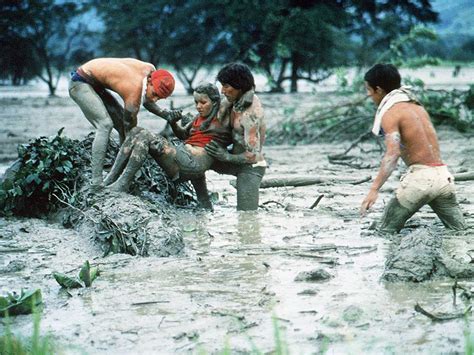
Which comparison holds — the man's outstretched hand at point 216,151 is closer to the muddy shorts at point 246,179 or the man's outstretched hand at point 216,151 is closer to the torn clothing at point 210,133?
the torn clothing at point 210,133

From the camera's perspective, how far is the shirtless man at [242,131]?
23.9ft

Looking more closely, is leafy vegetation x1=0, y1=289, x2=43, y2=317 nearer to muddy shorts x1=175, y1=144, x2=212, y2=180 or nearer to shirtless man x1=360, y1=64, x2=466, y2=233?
shirtless man x1=360, y1=64, x2=466, y2=233

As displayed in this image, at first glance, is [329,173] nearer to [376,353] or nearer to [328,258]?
[328,258]

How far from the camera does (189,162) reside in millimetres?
7461

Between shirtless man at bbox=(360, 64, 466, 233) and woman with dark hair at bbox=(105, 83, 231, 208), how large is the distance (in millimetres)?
1581

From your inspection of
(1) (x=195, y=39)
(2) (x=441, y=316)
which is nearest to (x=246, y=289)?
(2) (x=441, y=316)

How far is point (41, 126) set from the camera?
18.4 m

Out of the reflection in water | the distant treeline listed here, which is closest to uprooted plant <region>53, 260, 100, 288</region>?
the reflection in water

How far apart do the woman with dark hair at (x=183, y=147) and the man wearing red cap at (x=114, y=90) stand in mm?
175

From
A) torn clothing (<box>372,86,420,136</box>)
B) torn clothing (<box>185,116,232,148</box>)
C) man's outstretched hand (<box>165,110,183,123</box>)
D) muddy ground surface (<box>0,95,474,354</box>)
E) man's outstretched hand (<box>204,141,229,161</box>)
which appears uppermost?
torn clothing (<box>372,86,420,136</box>)

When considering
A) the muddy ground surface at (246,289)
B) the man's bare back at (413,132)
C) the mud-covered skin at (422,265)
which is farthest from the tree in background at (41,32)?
the mud-covered skin at (422,265)

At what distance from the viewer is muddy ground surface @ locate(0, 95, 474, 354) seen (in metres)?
4.13

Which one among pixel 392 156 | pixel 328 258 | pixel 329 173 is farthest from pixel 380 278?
pixel 329 173

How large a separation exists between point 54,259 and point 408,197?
8.49ft
